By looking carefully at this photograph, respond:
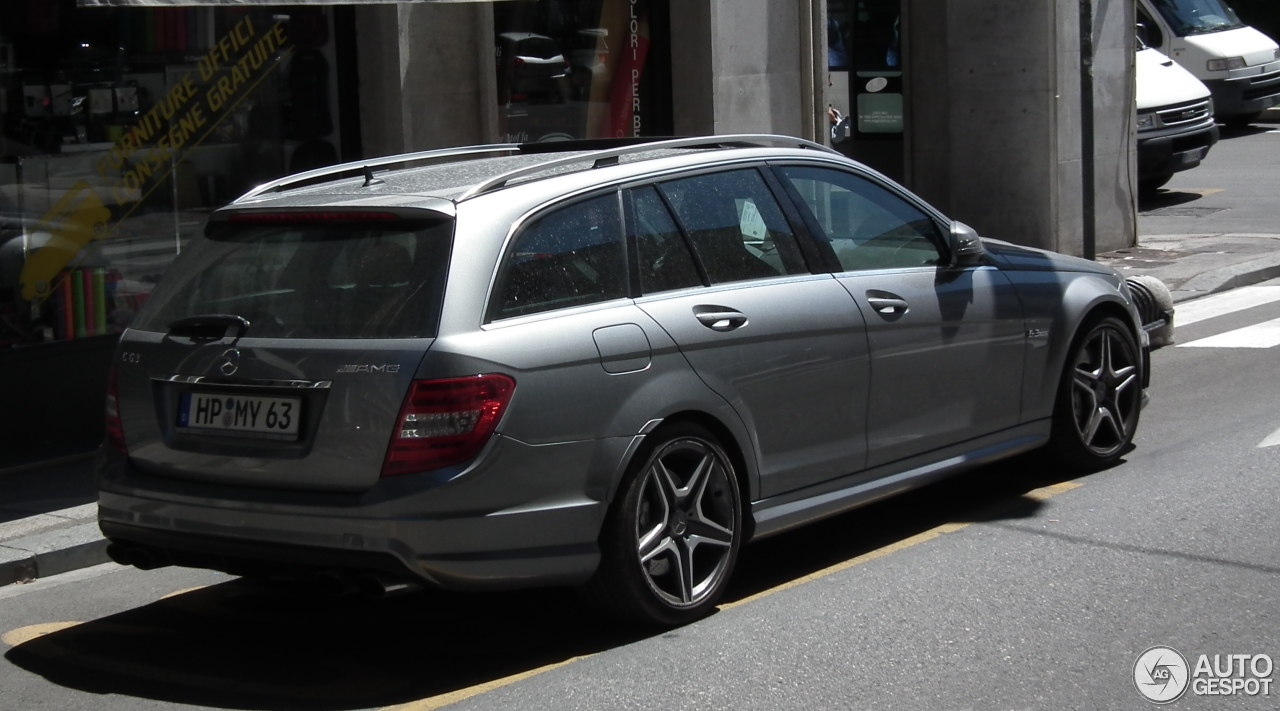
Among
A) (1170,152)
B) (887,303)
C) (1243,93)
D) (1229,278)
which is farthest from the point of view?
(1243,93)

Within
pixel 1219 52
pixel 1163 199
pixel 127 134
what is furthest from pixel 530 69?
pixel 1219 52

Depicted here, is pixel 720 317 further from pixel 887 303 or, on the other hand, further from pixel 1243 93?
pixel 1243 93

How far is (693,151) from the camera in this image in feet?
19.8

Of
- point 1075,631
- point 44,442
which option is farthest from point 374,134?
point 1075,631

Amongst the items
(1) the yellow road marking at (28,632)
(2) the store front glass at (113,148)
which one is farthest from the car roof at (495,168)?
(2) the store front glass at (113,148)

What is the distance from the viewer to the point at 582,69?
12.4 meters

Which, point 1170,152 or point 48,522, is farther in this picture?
point 1170,152

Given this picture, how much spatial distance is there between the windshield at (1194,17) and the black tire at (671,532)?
21.7 m

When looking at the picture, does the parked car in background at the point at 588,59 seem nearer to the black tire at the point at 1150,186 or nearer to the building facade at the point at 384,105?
the building facade at the point at 384,105

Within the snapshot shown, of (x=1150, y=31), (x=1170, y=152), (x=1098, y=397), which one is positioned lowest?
(x=1098, y=397)

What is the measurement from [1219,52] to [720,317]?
70.3 feet

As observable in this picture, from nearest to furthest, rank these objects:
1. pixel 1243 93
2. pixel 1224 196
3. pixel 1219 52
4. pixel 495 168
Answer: pixel 495 168 < pixel 1224 196 < pixel 1219 52 < pixel 1243 93

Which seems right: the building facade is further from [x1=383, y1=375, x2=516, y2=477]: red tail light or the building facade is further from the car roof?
[x1=383, y1=375, x2=516, y2=477]: red tail light

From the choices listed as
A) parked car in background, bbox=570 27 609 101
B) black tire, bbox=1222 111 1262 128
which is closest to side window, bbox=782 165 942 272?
parked car in background, bbox=570 27 609 101
